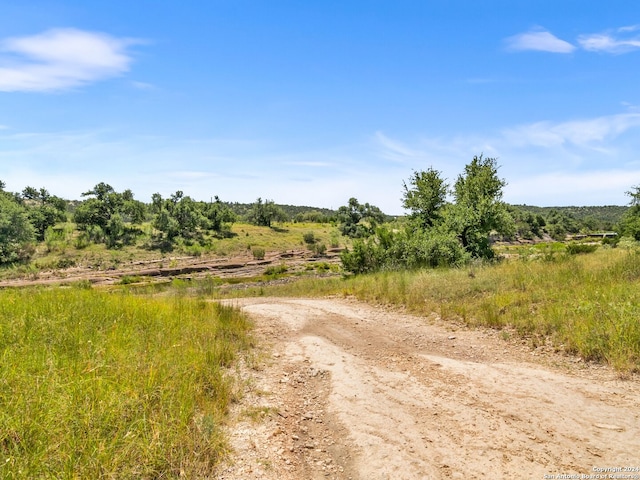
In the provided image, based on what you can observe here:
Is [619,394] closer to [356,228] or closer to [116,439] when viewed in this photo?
[116,439]

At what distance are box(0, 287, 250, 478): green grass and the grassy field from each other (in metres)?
6.36

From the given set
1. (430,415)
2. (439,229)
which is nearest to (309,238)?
(439,229)

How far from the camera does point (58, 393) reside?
3816mm

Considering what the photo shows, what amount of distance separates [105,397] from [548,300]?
9.86 meters

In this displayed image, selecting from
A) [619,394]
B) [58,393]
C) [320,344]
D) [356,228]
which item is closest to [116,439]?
[58,393]

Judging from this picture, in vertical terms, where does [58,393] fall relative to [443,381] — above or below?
above

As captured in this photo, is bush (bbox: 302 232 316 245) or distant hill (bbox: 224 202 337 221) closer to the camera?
bush (bbox: 302 232 316 245)

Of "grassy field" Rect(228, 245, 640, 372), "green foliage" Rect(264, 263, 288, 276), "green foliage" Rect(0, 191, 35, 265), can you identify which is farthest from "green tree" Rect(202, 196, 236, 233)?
"grassy field" Rect(228, 245, 640, 372)

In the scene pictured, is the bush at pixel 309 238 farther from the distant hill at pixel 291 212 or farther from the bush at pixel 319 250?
the distant hill at pixel 291 212

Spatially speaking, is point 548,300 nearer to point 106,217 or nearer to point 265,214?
point 106,217

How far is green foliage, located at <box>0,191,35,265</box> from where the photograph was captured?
3791 cm

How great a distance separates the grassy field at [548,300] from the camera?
21.7ft

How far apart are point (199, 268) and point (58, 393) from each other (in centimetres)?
4185

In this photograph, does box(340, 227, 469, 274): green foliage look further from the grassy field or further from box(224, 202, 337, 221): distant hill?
box(224, 202, 337, 221): distant hill
